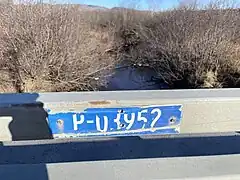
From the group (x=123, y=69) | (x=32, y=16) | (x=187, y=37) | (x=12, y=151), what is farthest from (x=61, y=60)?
(x=12, y=151)

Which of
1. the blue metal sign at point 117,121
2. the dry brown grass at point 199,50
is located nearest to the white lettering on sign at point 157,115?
the blue metal sign at point 117,121

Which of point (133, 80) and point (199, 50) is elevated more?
point (199, 50)

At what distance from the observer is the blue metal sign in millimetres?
1653

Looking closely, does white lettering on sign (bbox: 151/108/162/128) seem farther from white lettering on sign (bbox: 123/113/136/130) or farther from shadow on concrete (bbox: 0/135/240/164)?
shadow on concrete (bbox: 0/135/240/164)

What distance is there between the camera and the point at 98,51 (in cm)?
754

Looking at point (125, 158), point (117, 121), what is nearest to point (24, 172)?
point (125, 158)

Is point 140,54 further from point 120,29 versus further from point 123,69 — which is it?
point 120,29

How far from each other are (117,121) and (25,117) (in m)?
0.52

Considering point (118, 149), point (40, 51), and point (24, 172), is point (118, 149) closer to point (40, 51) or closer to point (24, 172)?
point (24, 172)

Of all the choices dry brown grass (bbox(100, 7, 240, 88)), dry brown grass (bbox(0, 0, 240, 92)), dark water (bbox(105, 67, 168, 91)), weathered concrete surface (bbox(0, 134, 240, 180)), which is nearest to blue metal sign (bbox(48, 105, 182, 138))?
weathered concrete surface (bbox(0, 134, 240, 180))

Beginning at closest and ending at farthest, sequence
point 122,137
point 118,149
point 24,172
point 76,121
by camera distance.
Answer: point 24,172 → point 118,149 → point 122,137 → point 76,121

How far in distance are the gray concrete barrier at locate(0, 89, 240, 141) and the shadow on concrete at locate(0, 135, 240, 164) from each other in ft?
0.98

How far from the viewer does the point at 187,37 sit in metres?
6.96

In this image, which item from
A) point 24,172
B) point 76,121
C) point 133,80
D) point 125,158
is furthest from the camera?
point 133,80
